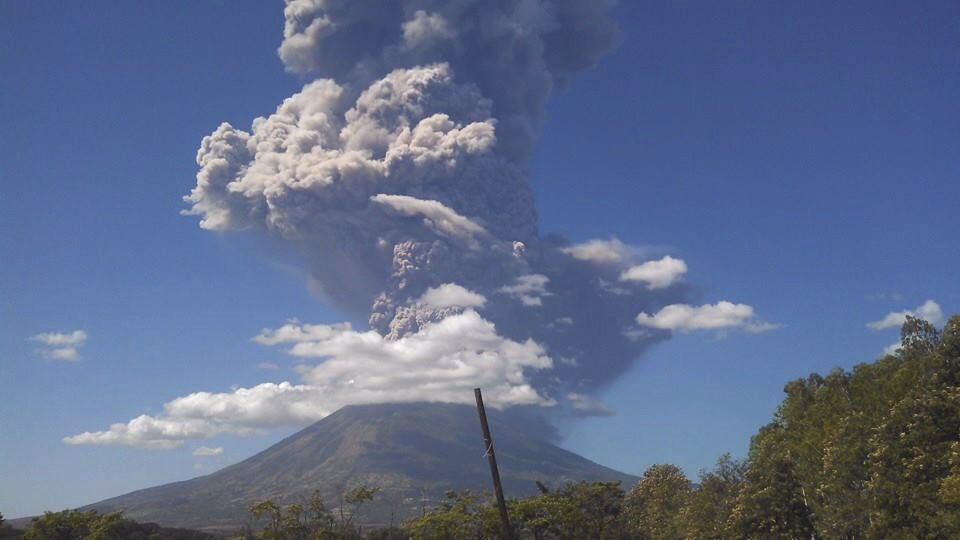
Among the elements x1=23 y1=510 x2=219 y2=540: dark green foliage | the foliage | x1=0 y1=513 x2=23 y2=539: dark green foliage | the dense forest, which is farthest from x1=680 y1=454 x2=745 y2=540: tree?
x1=0 y1=513 x2=23 y2=539: dark green foliage

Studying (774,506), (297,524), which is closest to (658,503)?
(774,506)

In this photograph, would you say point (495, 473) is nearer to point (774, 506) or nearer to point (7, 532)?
point (774, 506)

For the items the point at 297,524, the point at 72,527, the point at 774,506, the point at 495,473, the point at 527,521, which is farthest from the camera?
the point at 297,524

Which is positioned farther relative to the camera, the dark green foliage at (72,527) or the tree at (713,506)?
the dark green foliage at (72,527)

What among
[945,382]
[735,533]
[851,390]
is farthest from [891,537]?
[851,390]

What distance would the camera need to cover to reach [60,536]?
73.6m

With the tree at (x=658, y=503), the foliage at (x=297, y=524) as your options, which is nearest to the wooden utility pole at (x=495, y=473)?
the tree at (x=658, y=503)

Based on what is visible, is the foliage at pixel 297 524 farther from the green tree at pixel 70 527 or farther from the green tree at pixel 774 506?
the green tree at pixel 774 506

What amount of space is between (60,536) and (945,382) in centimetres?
7927

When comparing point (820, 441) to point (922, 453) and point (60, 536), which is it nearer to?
point (922, 453)

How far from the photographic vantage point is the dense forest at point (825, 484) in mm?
43000

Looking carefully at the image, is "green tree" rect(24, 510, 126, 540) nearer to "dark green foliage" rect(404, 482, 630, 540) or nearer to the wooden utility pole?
"dark green foliage" rect(404, 482, 630, 540)

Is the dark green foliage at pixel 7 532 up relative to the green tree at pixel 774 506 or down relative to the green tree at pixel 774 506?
up

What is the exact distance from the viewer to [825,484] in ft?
164
